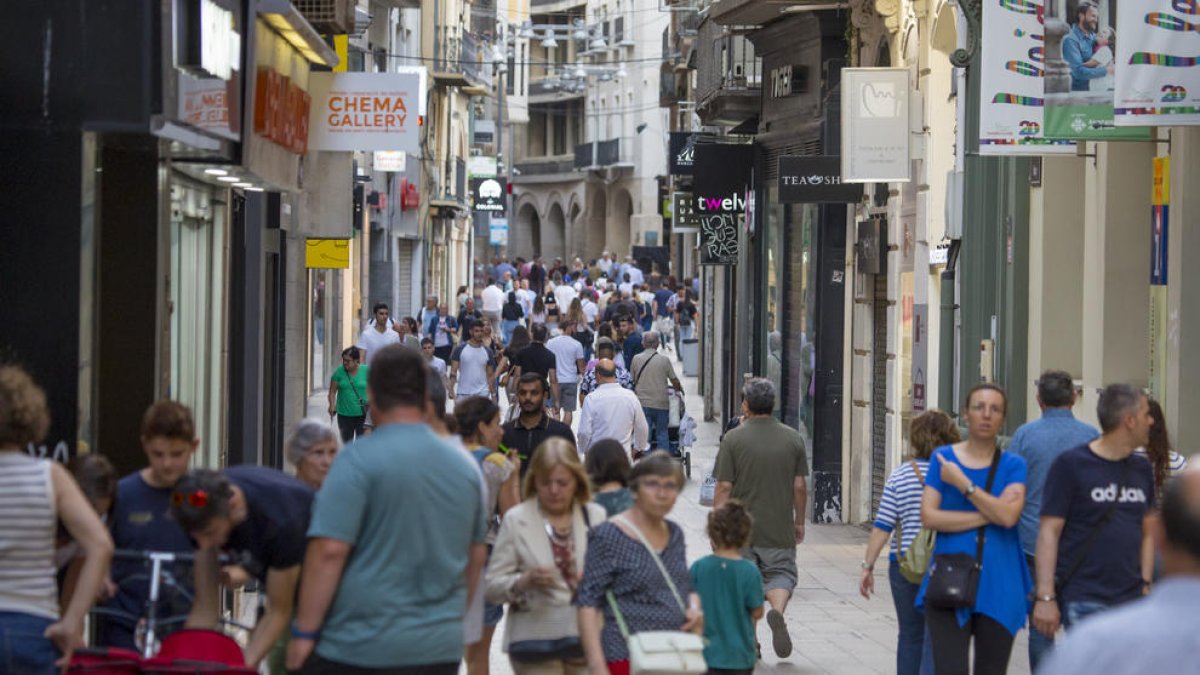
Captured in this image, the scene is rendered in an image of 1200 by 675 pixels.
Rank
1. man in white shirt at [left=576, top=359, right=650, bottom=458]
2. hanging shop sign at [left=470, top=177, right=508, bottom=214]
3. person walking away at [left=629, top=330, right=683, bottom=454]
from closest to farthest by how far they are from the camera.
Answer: man in white shirt at [left=576, top=359, right=650, bottom=458] → person walking away at [left=629, top=330, right=683, bottom=454] → hanging shop sign at [left=470, top=177, right=508, bottom=214]

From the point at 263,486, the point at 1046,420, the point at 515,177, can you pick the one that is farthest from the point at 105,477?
the point at 515,177

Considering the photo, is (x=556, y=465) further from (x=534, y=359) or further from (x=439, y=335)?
(x=439, y=335)

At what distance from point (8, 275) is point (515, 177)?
275 ft

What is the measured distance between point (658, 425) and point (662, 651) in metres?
14.5

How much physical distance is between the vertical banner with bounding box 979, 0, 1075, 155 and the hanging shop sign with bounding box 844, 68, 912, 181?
15.9ft

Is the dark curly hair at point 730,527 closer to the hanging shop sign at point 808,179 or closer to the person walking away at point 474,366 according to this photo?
the hanging shop sign at point 808,179

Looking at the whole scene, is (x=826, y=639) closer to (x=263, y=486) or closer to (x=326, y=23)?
(x=326, y=23)

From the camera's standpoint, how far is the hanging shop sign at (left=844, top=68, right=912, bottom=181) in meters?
19.2

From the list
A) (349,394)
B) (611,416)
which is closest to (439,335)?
(349,394)

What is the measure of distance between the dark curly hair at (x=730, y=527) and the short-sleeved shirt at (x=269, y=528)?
7.46 feet

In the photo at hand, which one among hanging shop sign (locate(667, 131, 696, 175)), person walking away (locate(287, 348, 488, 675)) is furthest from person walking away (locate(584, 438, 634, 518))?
hanging shop sign (locate(667, 131, 696, 175))

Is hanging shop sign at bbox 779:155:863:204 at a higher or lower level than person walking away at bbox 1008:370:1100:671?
higher

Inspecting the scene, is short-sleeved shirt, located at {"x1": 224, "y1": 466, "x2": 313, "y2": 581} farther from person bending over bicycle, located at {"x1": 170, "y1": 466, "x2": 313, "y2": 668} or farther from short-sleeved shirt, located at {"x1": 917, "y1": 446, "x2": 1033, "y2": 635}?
short-sleeved shirt, located at {"x1": 917, "y1": 446, "x2": 1033, "y2": 635}

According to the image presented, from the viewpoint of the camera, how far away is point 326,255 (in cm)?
2284
